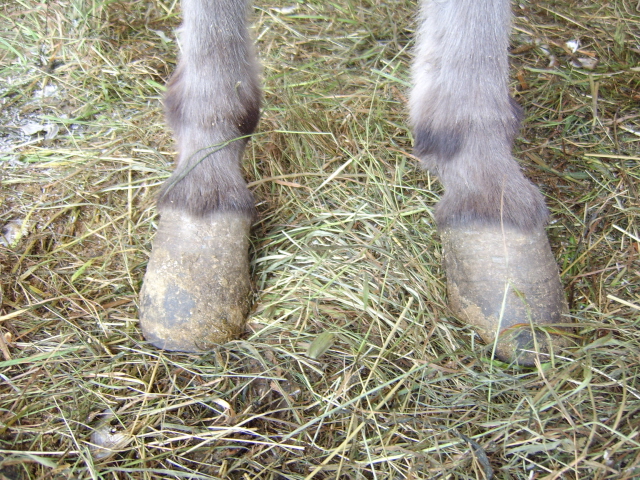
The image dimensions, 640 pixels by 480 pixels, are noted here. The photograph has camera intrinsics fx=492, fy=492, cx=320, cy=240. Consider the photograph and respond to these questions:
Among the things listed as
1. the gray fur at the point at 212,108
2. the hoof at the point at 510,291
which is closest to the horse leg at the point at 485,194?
the hoof at the point at 510,291

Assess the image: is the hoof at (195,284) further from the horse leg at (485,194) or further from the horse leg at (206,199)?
the horse leg at (485,194)

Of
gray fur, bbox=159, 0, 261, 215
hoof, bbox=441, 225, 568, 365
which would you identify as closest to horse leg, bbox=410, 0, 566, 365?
hoof, bbox=441, 225, 568, 365

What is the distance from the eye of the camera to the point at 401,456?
105 centimetres

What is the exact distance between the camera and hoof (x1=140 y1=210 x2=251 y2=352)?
123cm

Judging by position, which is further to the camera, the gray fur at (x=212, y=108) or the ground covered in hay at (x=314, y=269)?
the gray fur at (x=212, y=108)

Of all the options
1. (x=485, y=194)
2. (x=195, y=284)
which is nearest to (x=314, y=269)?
(x=195, y=284)

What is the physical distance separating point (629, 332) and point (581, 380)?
0.68 feet

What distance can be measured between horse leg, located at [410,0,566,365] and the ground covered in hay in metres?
0.08

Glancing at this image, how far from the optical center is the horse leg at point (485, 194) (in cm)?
122

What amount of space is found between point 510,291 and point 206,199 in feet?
2.65

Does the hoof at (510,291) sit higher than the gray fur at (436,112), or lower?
lower

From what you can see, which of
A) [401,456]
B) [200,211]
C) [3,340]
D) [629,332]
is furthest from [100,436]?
[629,332]

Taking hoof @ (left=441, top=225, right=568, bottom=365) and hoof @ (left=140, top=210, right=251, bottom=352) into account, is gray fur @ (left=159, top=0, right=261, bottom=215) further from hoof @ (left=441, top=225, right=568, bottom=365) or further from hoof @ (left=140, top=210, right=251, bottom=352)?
hoof @ (left=441, top=225, right=568, bottom=365)

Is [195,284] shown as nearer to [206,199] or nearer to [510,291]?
[206,199]
